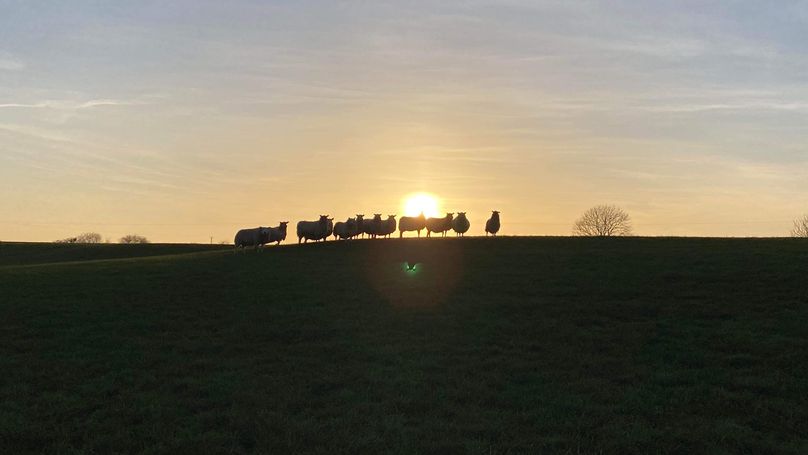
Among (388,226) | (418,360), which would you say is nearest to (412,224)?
(388,226)

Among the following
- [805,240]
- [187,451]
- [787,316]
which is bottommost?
[187,451]

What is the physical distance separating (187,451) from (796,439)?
1057 cm

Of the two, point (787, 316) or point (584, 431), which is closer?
point (584, 431)

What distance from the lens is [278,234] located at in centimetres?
5116

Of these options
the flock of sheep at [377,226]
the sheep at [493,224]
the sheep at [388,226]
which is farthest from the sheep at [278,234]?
the sheep at [493,224]

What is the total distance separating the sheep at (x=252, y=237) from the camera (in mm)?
49237

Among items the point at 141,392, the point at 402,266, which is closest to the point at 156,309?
the point at 141,392

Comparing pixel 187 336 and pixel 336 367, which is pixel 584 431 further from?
pixel 187 336

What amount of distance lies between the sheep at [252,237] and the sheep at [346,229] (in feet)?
20.5

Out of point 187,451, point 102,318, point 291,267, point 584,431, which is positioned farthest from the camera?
point 291,267

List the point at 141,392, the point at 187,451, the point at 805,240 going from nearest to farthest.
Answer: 1. the point at 187,451
2. the point at 141,392
3. the point at 805,240

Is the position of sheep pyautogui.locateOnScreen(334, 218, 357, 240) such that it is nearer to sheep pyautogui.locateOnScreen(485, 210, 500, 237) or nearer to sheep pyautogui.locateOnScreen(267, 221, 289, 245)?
sheep pyautogui.locateOnScreen(267, 221, 289, 245)

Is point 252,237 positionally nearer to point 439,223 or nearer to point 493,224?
point 439,223

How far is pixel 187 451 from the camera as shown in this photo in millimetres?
11234
